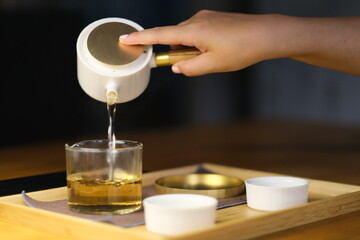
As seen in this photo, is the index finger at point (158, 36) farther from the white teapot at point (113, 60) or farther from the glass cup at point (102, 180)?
the glass cup at point (102, 180)

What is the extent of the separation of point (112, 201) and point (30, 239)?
12cm

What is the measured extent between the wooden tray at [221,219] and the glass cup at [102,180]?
57mm

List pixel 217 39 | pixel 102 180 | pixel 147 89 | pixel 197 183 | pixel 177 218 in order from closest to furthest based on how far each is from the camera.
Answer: pixel 177 218
pixel 102 180
pixel 217 39
pixel 197 183
pixel 147 89

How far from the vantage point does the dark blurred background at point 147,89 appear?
228 centimetres

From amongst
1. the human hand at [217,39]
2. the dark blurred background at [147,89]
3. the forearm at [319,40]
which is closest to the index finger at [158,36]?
the human hand at [217,39]

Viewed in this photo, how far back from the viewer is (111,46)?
94 cm

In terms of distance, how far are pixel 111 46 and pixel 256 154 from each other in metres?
0.71

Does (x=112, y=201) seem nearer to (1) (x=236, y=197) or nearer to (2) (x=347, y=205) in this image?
(1) (x=236, y=197)

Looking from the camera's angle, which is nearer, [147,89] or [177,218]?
[177,218]

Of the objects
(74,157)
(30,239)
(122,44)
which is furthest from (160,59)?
(30,239)

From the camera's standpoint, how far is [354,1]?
285cm

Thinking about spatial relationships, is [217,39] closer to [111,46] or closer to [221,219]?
[111,46]

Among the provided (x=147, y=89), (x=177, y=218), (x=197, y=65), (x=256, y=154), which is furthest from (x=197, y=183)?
(x=147, y=89)

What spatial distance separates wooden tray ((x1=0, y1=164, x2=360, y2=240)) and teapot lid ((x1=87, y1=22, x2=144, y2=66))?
0.22 metres
